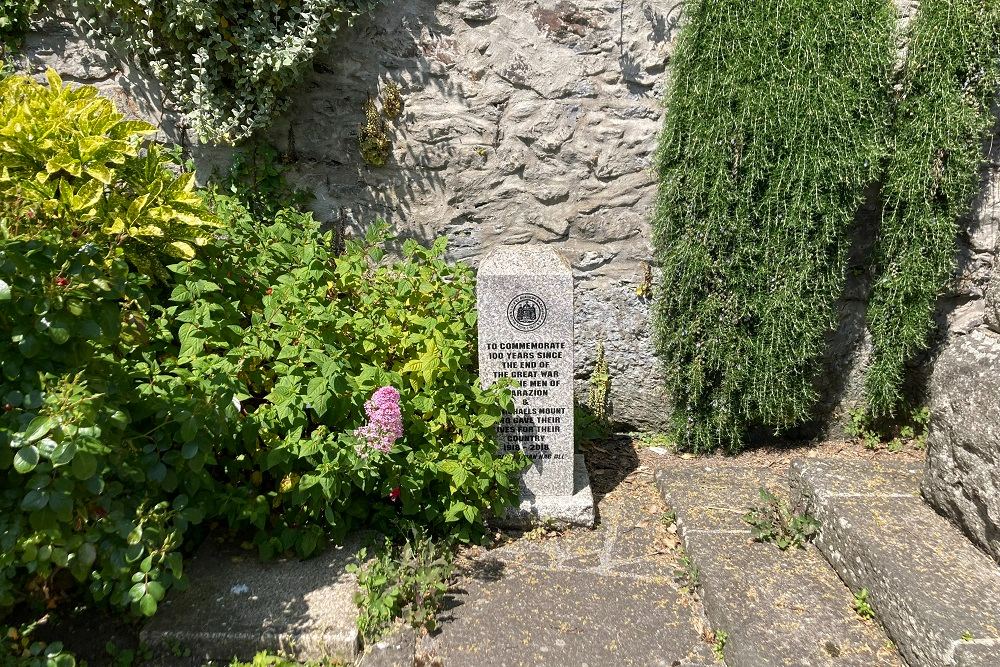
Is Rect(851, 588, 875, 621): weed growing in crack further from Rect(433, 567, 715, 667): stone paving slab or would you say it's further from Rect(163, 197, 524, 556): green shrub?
Rect(163, 197, 524, 556): green shrub

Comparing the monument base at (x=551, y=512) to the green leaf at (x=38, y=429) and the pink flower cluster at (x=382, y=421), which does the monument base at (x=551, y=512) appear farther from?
the green leaf at (x=38, y=429)

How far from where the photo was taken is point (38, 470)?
2.04 m

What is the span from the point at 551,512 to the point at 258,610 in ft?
4.33

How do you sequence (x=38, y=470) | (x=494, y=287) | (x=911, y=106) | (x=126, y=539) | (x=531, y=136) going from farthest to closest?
(x=531, y=136), (x=911, y=106), (x=494, y=287), (x=126, y=539), (x=38, y=470)

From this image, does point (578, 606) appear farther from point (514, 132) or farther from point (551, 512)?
point (514, 132)

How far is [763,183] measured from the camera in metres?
3.87

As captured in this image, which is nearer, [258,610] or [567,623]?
[258,610]

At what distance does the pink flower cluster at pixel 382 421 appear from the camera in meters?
2.89

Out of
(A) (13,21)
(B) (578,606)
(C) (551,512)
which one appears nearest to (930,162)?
(C) (551,512)

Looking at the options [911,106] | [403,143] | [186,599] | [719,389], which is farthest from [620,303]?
[186,599]

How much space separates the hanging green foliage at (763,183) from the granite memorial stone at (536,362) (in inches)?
Answer: 34.1

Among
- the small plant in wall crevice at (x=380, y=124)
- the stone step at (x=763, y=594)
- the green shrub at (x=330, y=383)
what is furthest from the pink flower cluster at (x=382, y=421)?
the small plant in wall crevice at (x=380, y=124)

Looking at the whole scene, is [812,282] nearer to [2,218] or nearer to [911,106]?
[911,106]

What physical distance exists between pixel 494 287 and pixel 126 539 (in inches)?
67.0
